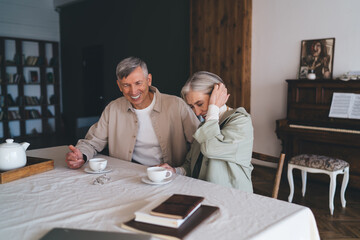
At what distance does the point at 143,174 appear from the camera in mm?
1645

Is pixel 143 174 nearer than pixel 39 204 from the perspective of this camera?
No

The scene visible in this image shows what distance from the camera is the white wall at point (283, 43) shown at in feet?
12.2

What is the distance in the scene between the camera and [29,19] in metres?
7.78

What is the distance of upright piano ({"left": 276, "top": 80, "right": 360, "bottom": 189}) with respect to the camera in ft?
11.2

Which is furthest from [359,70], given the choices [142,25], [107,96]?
[107,96]

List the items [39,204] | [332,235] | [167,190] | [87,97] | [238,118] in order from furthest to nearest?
[87,97] → [332,235] → [238,118] → [167,190] → [39,204]

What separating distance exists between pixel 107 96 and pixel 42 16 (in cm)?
300

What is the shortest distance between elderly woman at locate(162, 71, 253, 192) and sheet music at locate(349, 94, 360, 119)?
2386mm

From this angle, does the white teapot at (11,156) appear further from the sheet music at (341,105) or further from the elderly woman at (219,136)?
the sheet music at (341,105)

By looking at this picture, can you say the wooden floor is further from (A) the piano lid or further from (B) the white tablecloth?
(B) the white tablecloth

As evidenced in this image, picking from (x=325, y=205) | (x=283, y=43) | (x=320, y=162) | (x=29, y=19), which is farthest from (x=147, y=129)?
(x=29, y=19)

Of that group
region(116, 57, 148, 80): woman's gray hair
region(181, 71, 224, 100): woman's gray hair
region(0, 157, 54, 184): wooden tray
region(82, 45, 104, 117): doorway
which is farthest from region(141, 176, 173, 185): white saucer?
region(82, 45, 104, 117): doorway

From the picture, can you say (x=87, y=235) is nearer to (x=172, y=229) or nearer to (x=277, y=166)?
(x=172, y=229)

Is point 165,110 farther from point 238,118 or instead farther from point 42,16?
point 42,16
